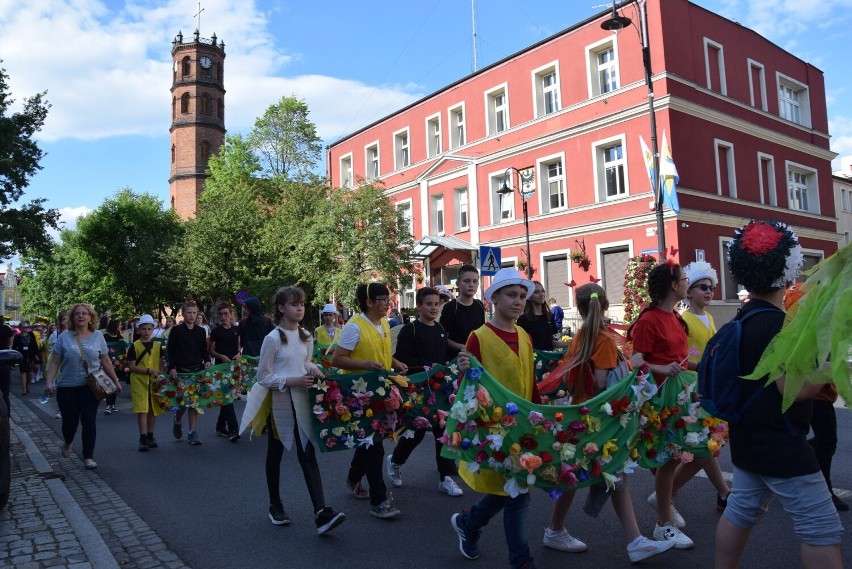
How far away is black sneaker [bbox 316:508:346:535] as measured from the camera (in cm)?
516

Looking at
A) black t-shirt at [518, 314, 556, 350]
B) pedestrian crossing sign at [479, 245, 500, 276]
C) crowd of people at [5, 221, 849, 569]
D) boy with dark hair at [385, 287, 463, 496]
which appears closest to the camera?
crowd of people at [5, 221, 849, 569]

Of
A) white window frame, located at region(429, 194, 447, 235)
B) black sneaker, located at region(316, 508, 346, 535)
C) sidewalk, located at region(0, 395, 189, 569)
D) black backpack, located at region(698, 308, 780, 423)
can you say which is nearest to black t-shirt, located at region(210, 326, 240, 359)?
sidewalk, located at region(0, 395, 189, 569)

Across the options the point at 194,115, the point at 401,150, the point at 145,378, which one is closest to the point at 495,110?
the point at 401,150

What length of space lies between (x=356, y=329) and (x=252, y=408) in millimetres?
1091

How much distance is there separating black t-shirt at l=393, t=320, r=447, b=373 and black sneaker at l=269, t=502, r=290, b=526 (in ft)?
5.72

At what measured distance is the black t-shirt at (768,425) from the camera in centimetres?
310

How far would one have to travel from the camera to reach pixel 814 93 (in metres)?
31.8

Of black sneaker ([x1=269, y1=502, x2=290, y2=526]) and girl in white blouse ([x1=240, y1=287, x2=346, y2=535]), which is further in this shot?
black sneaker ([x1=269, y1=502, x2=290, y2=526])

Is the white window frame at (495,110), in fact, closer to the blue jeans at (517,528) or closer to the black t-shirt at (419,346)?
the black t-shirt at (419,346)

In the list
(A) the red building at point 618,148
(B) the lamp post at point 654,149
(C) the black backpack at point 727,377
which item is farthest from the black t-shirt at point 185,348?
(A) the red building at point 618,148

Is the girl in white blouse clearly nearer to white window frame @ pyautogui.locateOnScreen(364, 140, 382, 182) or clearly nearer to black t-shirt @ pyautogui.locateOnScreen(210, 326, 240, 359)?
black t-shirt @ pyautogui.locateOnScreen(210, 326, 240, 359)

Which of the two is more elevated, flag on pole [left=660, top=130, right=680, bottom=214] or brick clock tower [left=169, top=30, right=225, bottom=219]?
brick clock tower [left=169, top=30, right=225, bottom=219]

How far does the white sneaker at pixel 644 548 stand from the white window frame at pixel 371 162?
35041 mm

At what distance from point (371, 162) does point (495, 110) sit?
419 inches
